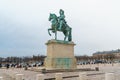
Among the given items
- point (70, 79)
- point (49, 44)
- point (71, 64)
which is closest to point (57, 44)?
point (49, 44)

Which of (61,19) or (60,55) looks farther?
(61,19)

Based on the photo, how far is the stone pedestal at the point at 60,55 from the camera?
3397cm

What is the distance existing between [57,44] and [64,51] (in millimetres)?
1411

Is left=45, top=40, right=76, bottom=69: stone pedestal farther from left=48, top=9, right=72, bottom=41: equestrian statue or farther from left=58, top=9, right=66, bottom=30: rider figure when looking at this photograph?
left=58, top=9, right=66, bottom=30: rider figure

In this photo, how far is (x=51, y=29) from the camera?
118 feet

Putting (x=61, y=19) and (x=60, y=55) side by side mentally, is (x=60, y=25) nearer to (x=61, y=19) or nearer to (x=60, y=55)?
(x=61, y=19)

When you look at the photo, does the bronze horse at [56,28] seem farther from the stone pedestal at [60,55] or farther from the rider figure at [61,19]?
the stone pedestal at [60,55]

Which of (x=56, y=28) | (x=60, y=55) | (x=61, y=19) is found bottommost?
(x=60, y=55)

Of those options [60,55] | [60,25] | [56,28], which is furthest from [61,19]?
[60,55]

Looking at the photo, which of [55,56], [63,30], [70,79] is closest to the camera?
[70,79]

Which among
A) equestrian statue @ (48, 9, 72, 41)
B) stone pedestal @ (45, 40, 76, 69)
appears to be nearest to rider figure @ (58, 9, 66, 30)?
equestrian statue @ (48, 9, 72, 41)

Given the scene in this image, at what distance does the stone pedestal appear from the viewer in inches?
1337

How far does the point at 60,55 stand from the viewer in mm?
34500

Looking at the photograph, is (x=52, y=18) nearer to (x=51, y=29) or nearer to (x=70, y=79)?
(x=51, y=29)
